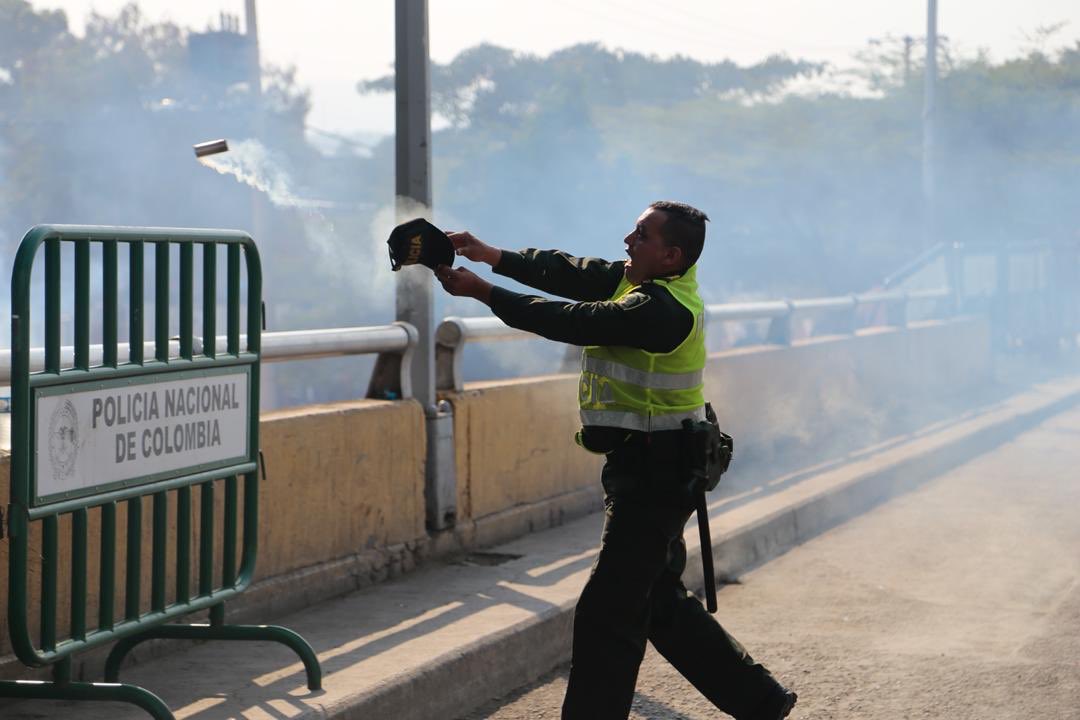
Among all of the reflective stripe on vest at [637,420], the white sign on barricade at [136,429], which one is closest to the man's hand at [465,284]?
the reflective stripe on vest at [637,420]

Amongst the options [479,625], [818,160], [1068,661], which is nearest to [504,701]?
[479,625]

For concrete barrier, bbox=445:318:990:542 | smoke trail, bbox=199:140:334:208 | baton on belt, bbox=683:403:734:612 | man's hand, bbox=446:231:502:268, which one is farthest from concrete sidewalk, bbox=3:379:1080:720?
smoke trail, bbox=199:140:334:208

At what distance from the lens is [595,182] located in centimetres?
5666

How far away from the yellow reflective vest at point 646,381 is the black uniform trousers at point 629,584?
7 cm

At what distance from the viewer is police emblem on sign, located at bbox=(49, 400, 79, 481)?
3.85m

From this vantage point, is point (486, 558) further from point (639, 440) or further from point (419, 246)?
point (419, 246)

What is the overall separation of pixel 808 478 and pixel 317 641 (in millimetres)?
5036

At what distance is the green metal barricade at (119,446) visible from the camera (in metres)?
3.80

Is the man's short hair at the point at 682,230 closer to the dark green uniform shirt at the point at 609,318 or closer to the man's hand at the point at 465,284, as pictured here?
the dark green uniform shirt at the point at 609,318

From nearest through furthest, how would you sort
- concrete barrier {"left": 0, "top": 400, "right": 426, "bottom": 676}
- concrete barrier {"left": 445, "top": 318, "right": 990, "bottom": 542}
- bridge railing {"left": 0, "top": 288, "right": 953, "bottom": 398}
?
bridge railing {"left": 0, "top": 288, "right": 953, "bottom": 398} < concrete barrier {"left": 0, "top": 400, "right": 426, "bottom": 676} < concrete barrier {"left": 445, "top": 318, "right": 990, "bottom": 542}

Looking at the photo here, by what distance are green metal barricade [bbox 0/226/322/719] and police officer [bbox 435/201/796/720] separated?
2.78 feet

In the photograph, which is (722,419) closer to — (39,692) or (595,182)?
(39,692)

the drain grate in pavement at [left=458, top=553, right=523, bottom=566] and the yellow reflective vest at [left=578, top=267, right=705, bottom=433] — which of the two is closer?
the yellow reflective vest at [left=578, top=267, right=705, bottom=433]

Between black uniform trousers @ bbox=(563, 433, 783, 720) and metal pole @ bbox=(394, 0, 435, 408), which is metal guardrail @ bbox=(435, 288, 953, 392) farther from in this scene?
black uniform trousers @ bbox=(563, 433, 783, 720)
